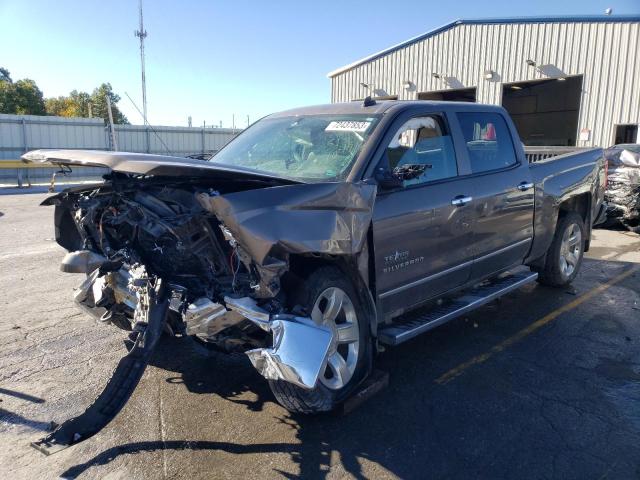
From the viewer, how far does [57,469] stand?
9.48 ft

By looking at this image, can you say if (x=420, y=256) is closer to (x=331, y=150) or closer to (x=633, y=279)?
(x=331, y=150)

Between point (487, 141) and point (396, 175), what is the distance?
1830 mm

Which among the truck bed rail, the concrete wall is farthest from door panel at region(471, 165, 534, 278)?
the concrete wall

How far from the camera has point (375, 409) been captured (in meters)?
3.52

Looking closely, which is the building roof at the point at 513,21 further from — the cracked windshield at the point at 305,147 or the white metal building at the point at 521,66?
the cracked windshield at the point at 305,147

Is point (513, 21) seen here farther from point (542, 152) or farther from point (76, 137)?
point (76, 137)

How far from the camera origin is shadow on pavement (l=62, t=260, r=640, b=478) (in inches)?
116

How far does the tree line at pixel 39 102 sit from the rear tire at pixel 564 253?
42.9 metres

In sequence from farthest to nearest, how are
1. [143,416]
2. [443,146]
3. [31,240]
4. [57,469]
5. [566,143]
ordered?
[566,143], [31,240], [443,146], [143,416], [57,469]

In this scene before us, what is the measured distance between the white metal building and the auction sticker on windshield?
1532 cm

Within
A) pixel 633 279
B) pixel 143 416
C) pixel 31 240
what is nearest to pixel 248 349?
pixel 143 416

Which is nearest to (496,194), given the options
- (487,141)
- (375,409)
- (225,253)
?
(487,141)

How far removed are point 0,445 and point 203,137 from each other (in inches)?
909

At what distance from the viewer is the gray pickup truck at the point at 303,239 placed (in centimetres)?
281
